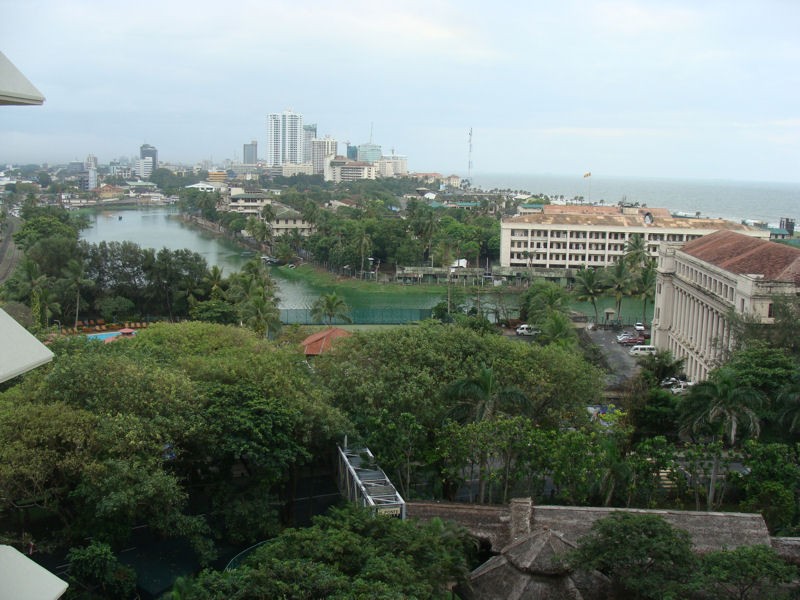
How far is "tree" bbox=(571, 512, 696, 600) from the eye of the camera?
1123 cm

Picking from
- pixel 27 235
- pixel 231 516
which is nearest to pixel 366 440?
pixel 231 516

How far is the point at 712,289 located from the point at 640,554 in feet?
57.4

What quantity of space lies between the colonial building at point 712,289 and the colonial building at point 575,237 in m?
21.5

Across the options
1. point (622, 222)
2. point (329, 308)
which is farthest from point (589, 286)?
point (622, 222)

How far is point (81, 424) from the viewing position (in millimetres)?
13227

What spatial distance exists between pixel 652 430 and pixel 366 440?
883 cm

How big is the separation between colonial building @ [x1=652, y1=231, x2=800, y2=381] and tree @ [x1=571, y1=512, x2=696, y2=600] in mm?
13262

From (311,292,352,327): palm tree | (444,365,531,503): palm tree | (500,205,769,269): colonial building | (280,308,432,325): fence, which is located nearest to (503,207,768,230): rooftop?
(500,205,769,269): colonial building

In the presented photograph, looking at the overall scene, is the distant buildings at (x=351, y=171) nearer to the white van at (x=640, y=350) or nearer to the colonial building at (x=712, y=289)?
the colonial building at (x=712, y=289)

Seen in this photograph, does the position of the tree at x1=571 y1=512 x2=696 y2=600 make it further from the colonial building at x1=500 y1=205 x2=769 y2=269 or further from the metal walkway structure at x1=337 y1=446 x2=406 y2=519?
the colonial building at x1=500 y1=205 x2=769 y2=269

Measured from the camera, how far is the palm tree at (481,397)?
15.8 m

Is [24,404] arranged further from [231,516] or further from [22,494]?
[231,516]

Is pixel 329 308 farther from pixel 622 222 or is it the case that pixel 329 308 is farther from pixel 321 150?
pixel 321 150

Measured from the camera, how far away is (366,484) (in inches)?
566
